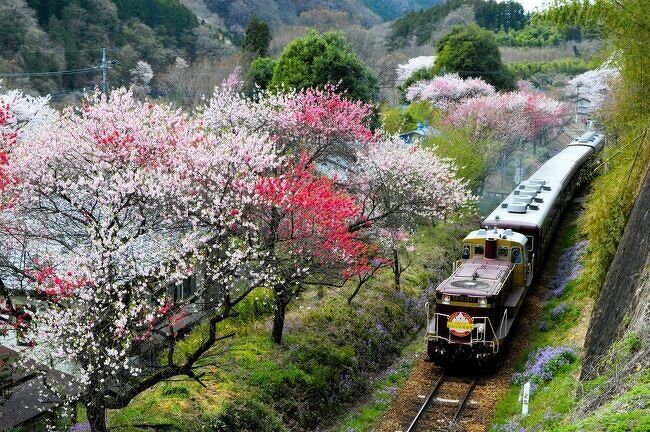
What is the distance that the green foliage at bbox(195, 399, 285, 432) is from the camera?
46.7 ft

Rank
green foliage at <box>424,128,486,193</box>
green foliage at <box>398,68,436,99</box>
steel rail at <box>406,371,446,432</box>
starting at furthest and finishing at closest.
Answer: green foliage at <box>398,68,436,99</box>, green foliage at <box>424,128,486,193</box>, steel rail at <box>406,371,446,432</box>

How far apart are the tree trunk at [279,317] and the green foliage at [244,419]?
290 centimetres

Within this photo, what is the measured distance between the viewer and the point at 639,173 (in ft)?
57.1

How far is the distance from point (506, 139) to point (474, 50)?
11.7 metres

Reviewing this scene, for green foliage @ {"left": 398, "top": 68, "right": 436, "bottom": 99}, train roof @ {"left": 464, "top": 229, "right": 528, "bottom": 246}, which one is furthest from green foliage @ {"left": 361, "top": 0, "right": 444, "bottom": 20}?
train roof @ {"left": 464, "top": 229, "right": 528, "bottom": 246}

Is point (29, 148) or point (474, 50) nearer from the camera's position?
point (29, 148)

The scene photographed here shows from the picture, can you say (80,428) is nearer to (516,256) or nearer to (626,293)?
(626,293)

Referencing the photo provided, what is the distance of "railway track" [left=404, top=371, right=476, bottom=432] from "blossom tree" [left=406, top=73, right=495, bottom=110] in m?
28.4

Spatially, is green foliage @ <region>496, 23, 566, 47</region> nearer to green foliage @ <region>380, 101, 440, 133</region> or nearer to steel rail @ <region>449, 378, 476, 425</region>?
green foliage @ <region>380, 101, 440, 133</region>

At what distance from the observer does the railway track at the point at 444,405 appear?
1547cm

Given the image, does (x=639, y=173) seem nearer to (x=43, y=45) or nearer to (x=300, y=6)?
(x=43, y=45)

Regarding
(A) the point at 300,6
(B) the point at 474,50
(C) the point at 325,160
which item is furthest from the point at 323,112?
(A) the point at 300,6

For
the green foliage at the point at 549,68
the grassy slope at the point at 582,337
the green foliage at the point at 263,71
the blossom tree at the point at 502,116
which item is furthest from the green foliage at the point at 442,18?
the grassy slope at the point at 582,337

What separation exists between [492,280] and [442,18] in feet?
255
